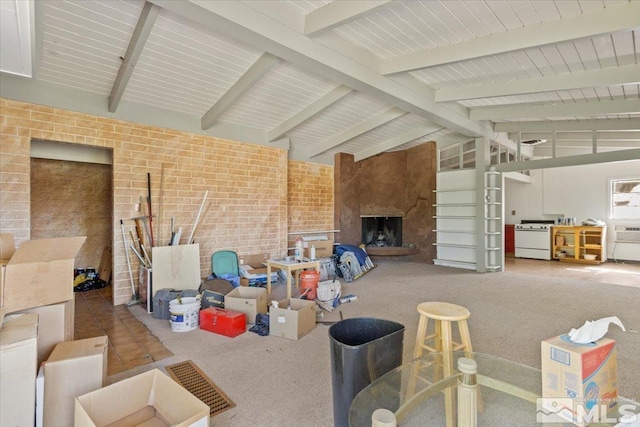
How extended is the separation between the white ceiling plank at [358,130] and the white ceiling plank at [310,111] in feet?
4.22

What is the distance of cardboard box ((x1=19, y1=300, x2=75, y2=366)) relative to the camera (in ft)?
6.59

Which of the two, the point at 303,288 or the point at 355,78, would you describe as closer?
the point at 355,78

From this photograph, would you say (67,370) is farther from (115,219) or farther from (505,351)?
(505,351)

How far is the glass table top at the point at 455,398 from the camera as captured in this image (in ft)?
4.36

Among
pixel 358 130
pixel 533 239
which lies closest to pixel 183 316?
pixel 358 130

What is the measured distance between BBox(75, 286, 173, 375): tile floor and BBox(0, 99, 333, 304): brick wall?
42cm

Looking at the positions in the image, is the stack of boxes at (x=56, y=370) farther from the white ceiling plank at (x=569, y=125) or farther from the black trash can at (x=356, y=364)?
the white ceiling plank at (x=569, y=125)

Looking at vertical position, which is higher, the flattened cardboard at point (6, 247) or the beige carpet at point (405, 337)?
the flattened cardboard at point (6, 247)

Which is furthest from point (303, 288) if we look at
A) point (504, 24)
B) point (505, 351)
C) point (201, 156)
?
point (504, 24)

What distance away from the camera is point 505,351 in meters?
2.88

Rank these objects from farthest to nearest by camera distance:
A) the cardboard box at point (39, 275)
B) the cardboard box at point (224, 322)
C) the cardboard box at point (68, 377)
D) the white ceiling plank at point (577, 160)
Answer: the white ceiling plank at point (577, 160) → the cardboard box at point (224, 322) → the cardboard box at point (39, 275) → the cardboard box at point (68, 377)

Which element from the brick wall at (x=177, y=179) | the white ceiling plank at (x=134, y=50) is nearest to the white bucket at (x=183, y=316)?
the brick wall at (x=177, y=179)

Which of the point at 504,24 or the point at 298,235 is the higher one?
the point at 504,24

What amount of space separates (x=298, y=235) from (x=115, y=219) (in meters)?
3.60
